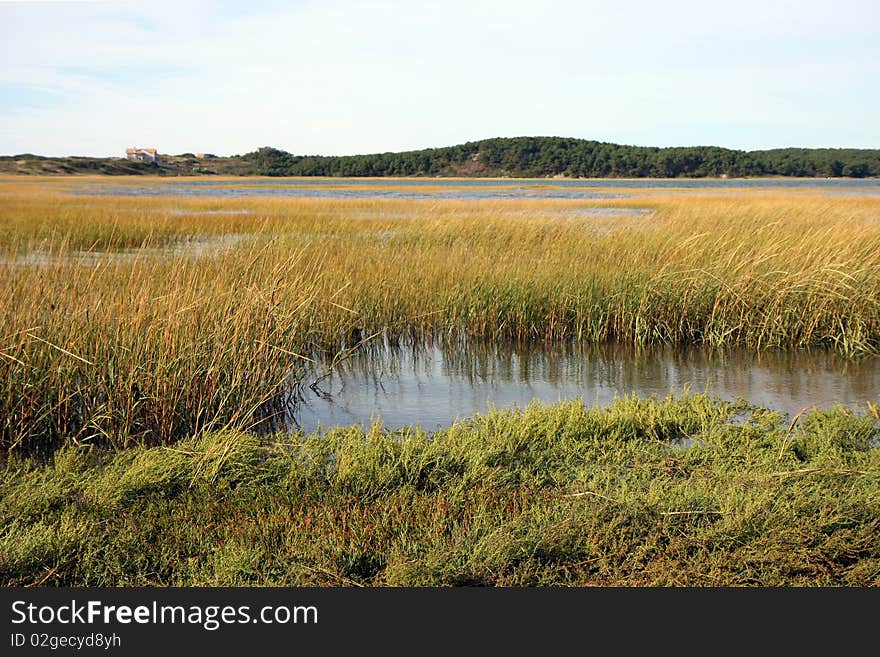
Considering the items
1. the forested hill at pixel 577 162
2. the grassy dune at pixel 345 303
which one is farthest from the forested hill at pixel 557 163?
the grassy dune at pixel 345 303

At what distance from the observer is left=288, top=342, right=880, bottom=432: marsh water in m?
7.18

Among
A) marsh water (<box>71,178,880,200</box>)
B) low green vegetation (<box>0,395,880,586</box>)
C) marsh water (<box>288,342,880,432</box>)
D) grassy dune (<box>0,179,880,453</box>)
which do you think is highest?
marsh water (<box>71,178,880,200</box>)

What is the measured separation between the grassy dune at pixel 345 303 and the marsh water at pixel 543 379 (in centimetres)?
37

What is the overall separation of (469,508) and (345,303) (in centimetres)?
545

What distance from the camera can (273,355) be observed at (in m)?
6.61

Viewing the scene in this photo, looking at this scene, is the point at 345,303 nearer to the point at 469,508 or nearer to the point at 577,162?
the point at 469,508

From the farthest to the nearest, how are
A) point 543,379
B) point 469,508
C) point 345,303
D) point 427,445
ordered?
1. point 345,303
2. point 543,379
3. point 427,445
4. point 469,508

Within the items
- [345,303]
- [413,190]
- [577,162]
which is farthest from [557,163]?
[345,303]

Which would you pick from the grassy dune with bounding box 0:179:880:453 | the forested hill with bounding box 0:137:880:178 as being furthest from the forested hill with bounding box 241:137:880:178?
the grassy dune with bounding box 0:179:880:453

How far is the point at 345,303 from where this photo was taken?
947 centimetres

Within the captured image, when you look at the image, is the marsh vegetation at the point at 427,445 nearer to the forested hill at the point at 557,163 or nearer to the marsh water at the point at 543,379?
the marsh water at the point at 543,379

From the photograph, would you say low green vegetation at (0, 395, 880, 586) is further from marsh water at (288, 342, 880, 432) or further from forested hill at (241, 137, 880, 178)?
forested hill at (241, 137, 880, 178)

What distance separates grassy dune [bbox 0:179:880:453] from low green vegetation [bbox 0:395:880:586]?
608 mm

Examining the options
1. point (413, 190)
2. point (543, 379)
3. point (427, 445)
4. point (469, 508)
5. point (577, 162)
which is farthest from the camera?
point (577, 162)
